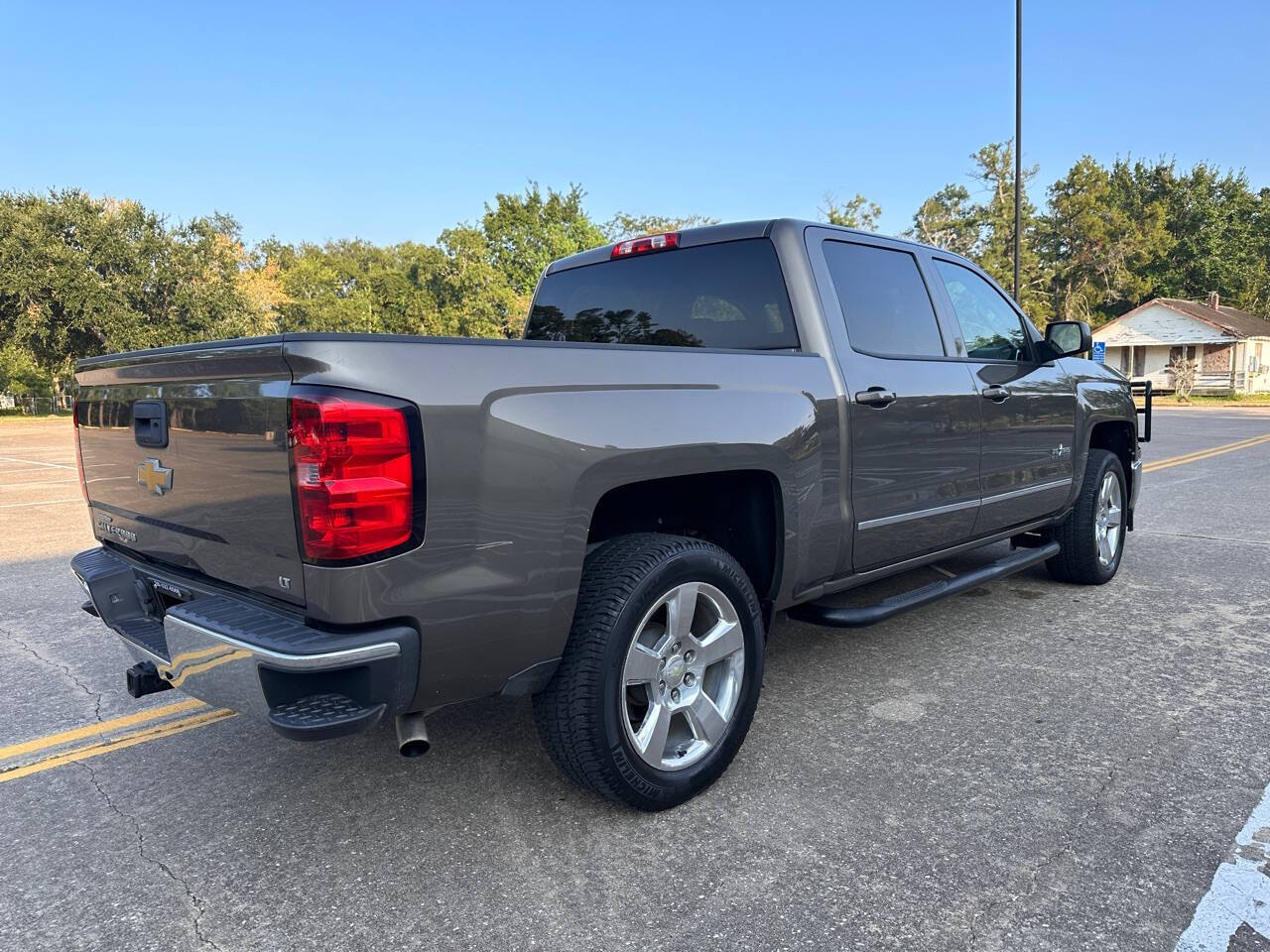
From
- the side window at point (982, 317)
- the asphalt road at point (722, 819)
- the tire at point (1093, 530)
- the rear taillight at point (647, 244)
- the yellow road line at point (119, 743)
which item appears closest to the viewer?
the asphalt road at point (722, 819)

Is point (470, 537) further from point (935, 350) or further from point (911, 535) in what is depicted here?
point (935, 350)

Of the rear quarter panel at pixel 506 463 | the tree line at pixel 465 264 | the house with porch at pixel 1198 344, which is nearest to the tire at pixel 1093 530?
the rear quarter panel at pixel 506 463

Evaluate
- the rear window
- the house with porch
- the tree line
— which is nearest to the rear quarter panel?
the rear window

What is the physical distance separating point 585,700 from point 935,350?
8.04 ft

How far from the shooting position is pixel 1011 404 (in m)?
4.33

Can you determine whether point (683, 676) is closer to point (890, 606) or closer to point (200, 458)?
point (890, 606)

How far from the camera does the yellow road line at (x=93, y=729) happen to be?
10.8 ft

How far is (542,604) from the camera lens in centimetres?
243

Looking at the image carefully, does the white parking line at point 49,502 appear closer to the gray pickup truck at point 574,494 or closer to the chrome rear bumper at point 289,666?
the gray pickup truck at point 574,494

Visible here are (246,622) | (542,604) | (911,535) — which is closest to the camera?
(246,622)

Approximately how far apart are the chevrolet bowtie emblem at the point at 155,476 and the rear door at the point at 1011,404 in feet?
11.0

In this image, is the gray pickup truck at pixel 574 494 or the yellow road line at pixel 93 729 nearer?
the gray pickup truck at pixel 574 494

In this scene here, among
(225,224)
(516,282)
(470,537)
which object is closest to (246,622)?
(470,537)

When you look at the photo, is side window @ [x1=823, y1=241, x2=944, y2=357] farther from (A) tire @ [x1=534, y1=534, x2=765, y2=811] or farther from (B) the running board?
(A) tire @ [x1=534, y1=534, x2=765, y2=811]
